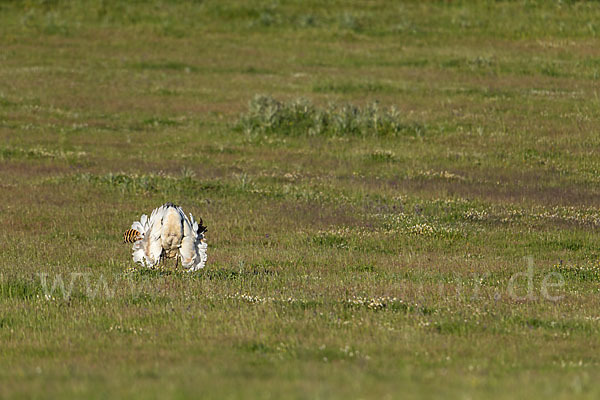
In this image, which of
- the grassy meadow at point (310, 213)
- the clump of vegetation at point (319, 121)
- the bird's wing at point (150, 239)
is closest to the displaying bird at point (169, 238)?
the bird's wing at point (150, 239)

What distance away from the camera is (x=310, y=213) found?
19.4m

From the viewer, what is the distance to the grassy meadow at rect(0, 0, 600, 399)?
9.13 m

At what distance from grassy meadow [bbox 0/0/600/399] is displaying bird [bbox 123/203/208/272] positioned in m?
0.30

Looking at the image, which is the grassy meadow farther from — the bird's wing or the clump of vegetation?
the bird's wing

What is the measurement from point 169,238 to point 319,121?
59.0ft

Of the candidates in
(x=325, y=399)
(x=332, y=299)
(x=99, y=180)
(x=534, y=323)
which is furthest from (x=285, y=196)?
(x=325, y=399)

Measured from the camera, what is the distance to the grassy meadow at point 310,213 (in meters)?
9.13

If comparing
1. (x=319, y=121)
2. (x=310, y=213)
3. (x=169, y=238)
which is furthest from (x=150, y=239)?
(x=319, y=121)

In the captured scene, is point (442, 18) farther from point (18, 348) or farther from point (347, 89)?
point (18, 348)

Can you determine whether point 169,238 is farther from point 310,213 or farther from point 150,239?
point 310,213

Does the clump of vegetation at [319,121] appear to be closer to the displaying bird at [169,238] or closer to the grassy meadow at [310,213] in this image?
the grassy meadow at [310,213]

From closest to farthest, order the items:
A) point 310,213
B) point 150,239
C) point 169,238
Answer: point 169,238
point 150,239
point 310,213

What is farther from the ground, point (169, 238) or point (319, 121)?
point (169, 238)

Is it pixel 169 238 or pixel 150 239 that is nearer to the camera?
pixel 169 238
